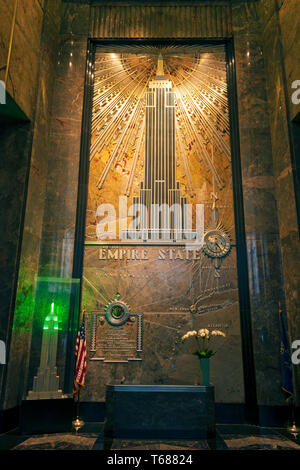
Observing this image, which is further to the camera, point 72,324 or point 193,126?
point 193,126

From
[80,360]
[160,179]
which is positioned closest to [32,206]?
[160,179]

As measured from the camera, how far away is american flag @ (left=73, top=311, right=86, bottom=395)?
559 centimetres

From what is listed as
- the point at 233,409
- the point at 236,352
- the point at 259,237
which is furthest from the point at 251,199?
the point at 233,409

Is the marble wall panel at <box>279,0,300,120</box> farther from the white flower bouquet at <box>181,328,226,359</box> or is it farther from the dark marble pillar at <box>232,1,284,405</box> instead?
the white flower bouquet at <box>181,328,226,359</box>

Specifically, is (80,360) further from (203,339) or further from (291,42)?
(291,42)

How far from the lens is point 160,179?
712 centimetres

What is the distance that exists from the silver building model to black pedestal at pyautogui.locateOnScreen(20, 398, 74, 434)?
3.05 metres

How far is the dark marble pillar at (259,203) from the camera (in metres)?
6.01

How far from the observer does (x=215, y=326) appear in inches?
250

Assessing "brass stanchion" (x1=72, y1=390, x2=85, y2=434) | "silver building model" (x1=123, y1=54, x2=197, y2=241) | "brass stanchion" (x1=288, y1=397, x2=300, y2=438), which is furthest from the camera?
"silver building model" (x1=123, y1=54, x2=197, y2=241)

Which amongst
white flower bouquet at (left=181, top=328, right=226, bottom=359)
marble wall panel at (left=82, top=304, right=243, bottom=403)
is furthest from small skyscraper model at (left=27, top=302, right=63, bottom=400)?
white flower bouquet at (left=181, top=328, right=226, bottom=359)

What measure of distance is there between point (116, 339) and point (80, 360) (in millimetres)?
813
